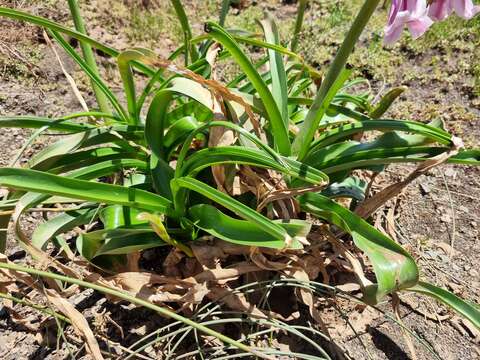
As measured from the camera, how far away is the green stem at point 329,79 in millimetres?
1135

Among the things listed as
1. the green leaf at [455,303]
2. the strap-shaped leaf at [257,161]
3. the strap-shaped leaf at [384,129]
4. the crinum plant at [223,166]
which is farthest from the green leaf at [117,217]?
the green leaf at [455,303]

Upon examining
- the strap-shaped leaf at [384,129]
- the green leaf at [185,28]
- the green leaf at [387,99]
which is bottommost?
the strap-shaped leaf at [384,129]

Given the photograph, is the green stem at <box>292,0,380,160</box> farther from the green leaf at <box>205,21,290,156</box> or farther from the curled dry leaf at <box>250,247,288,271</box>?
the curled dry leaf at <box>250,247,288,271</box>

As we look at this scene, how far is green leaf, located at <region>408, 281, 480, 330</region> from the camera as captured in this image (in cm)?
121

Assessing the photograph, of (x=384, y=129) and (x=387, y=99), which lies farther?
(x=387, y=99)

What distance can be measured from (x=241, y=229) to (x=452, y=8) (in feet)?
2.41

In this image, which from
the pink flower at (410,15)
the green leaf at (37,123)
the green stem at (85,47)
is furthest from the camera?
the green stem at (85,47)

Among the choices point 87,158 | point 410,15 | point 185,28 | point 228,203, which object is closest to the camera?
point 410,15

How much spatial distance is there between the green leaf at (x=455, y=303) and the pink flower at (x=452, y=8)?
709mm

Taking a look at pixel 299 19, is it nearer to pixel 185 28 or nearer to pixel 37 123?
pixel 185 28

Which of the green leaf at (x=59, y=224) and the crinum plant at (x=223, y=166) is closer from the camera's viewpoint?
the crinum plant at (x=223, y=166)

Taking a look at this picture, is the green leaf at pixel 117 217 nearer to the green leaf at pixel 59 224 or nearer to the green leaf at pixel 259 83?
the green leaf at pixel 59 224

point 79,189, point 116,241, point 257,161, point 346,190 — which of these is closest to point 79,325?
point 116,241

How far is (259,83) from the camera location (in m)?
1.34
